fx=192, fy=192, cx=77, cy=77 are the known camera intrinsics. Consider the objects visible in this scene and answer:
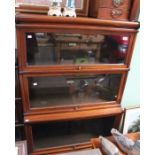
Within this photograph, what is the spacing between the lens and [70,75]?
132cm

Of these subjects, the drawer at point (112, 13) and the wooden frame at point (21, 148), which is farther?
the drawer at point (112, 13)

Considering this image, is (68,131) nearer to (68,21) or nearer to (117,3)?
(68,21)

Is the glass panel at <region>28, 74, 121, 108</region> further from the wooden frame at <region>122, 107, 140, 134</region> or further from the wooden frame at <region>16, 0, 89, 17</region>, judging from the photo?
the wooden frame at <region>16, 0, 89, 17</region>

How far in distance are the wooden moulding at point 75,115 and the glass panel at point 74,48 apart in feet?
1.20

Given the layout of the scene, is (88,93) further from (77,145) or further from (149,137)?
(149,137)

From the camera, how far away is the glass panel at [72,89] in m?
1.33

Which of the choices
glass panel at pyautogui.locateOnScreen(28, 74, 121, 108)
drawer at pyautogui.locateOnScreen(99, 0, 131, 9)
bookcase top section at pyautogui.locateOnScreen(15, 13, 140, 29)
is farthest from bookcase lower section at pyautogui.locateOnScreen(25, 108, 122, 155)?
drawer at pyautogui.locateOnScreen(99, 0, 131, 9)

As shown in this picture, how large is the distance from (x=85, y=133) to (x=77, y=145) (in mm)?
135

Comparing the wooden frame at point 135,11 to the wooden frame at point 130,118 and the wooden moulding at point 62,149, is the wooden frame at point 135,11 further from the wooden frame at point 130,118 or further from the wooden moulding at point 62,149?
the wooden moulding at point 62,149

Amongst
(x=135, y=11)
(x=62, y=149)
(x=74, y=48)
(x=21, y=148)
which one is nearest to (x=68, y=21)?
(x=74, y=48)

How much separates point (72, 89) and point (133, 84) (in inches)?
20.7

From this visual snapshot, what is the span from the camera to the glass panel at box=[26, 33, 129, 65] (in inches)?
46.7

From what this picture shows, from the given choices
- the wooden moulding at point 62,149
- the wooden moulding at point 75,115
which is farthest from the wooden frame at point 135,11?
the wooden moulding at point 62,149

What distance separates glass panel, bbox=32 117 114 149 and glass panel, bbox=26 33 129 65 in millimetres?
512
